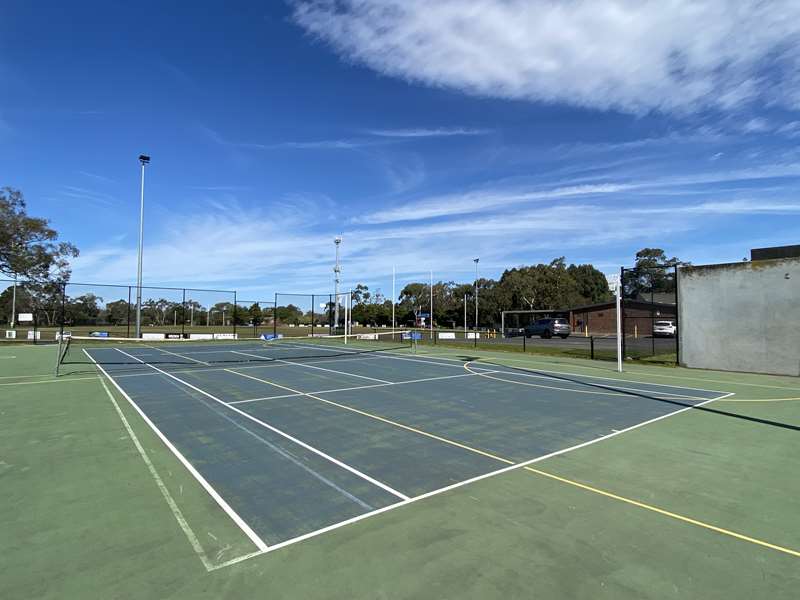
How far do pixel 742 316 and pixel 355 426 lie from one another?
1727 centimetres

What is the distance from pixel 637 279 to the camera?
75.3 feet

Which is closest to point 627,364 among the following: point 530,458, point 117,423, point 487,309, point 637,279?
point 637,279

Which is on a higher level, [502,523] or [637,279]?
[637,279]

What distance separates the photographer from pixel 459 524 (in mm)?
4316

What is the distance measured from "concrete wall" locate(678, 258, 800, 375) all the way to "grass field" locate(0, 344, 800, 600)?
1052 centimetres

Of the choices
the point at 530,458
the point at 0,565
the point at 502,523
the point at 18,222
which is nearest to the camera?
the point at 0,565

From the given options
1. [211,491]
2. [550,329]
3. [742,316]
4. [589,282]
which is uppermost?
[589,282]

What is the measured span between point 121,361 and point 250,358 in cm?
574

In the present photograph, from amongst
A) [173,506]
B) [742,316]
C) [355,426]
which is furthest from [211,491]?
[742,316]

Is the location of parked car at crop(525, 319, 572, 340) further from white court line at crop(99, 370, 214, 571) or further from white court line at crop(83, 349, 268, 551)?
white court line at crop(99, 370, 214, 571)

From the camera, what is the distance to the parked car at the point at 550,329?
4403cm

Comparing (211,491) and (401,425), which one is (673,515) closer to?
(401,425)

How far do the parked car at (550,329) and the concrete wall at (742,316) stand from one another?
2508 cm

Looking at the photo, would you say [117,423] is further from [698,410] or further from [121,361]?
[121,361]
